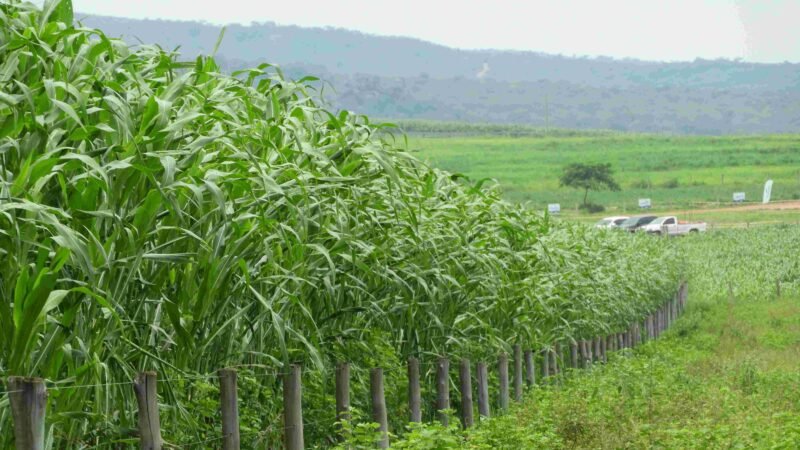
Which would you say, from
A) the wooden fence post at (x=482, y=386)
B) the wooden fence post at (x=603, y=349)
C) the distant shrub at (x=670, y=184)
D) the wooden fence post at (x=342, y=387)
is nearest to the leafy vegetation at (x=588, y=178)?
the distant shrub at (x=670, y=184)

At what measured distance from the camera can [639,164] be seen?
12862 centimetres

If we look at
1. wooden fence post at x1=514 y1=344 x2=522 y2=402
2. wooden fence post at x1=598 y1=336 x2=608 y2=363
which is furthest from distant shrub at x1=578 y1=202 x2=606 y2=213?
wooden fence post at x1=514 y1=344 x2=522 y2=402

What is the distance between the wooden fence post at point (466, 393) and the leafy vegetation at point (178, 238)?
0.84 meters

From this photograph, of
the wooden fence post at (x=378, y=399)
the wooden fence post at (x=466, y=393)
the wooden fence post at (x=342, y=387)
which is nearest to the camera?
the wooden fence post at (x=342, y=387)

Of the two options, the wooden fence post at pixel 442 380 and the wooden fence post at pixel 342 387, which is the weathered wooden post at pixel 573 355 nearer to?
the wooden fence post at pixel 442 380

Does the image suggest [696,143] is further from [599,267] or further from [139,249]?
[139,249]

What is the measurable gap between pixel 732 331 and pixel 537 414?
20.4 metres

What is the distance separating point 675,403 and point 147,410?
749 cm

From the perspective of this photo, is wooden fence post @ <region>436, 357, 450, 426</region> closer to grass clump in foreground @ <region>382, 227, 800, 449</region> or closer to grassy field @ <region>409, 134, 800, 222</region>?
grass clump in foreground @ <region>382, 227, 800, 449</region>

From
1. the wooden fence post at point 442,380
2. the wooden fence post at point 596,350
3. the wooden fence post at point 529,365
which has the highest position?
the wooden fence post at point 442,380

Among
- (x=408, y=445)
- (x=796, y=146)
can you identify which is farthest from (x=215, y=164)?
(x=796, y=146)

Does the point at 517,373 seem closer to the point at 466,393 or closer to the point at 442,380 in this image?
the point at 466,393

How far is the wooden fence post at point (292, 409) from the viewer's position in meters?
6.47

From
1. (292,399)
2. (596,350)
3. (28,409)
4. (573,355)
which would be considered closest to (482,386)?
(292,399)
